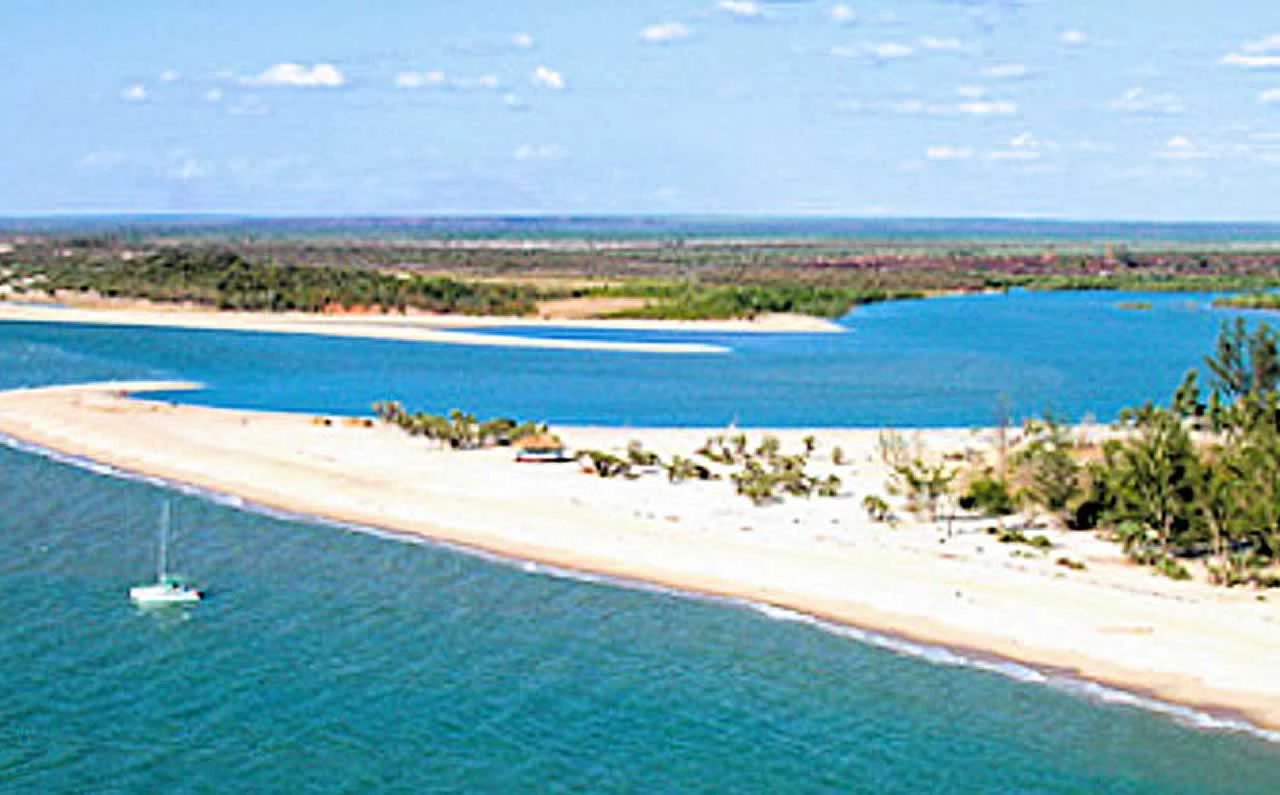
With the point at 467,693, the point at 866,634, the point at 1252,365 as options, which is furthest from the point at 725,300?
the point at 467,693

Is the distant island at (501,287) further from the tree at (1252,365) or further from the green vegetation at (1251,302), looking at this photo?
the tree at (1252,365)

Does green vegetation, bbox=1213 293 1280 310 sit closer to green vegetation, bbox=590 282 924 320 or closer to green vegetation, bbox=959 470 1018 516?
green vegetation, bbox=590 282 924 320

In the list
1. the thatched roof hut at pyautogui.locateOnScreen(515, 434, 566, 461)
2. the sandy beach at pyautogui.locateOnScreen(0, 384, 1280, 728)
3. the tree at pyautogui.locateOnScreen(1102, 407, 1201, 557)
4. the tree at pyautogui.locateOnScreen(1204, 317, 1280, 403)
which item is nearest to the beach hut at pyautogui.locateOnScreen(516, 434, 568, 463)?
the thatched roof hut at pyautogui.locateOnScreen(515, 434, 566, 461)

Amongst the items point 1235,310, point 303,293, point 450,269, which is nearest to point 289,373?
point 303,293

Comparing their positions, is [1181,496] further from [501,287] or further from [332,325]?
[501,287]

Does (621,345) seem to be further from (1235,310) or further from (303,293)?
(1235,310)

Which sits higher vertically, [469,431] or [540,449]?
[469,431]
